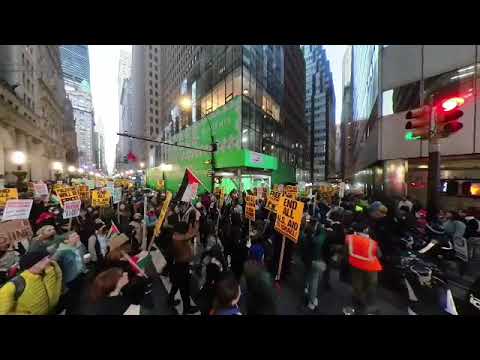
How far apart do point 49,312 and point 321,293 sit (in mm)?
5277

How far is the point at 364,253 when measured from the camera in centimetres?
395

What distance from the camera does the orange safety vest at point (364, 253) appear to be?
391cm

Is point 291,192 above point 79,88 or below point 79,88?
below

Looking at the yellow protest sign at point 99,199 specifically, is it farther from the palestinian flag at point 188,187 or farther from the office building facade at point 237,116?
the office building facade at point 237,116

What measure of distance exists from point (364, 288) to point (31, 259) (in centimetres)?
569

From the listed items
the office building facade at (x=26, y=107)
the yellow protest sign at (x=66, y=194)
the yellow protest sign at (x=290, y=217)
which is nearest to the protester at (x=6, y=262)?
the yellow protest sign at (x=66, y=194)

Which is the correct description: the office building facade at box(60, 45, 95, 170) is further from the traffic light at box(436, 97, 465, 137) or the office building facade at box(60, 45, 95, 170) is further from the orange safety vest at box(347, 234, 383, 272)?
the traffic light at box(436, 97, 465, 137)

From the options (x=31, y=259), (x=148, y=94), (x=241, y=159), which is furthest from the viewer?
(x=148, y=94)

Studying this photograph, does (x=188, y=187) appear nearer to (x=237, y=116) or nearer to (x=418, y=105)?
(x=418, y=105)

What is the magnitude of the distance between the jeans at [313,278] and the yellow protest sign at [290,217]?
80 cm

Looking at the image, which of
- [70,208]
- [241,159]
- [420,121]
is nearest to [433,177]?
[420,121]

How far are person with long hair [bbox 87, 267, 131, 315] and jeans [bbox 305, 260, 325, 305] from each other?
3.66 metres

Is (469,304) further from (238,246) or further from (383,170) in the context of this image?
(383,170)
